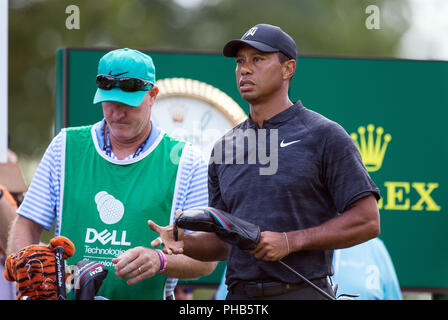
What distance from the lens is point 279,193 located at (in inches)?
114

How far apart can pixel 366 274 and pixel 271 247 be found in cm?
237

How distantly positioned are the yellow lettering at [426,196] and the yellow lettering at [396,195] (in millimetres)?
61

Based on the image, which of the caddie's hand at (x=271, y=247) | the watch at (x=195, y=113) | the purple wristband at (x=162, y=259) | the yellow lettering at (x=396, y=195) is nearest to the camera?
the caddie's hand at (x=271, y=247)

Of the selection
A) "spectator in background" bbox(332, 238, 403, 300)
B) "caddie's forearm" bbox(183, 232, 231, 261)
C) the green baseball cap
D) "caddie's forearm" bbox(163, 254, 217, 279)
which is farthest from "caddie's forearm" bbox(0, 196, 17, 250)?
"spectator in background" bbox(332, 238, 403, 300)

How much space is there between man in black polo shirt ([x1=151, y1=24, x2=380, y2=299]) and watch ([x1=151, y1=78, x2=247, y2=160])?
2.13 m

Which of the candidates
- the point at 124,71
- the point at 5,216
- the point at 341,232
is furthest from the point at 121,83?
the point at 5,216

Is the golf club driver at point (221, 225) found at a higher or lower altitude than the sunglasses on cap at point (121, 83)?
lower

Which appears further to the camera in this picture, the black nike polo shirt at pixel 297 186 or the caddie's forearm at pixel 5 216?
the caddie's forearm at pixel 5 216

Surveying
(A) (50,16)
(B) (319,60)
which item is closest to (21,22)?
(A) (50,16)

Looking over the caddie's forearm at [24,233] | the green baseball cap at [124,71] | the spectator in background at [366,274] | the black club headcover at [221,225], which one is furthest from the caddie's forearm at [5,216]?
the spectator in background at [366,274]

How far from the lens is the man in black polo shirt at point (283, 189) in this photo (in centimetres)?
279

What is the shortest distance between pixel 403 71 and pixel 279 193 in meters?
3.05

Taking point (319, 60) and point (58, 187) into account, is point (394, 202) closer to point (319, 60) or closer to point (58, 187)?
point (319, 60)

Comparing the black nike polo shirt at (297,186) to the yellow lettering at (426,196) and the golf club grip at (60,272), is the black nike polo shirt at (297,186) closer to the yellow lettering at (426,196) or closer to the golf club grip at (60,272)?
the golf club grip at (60,272)
